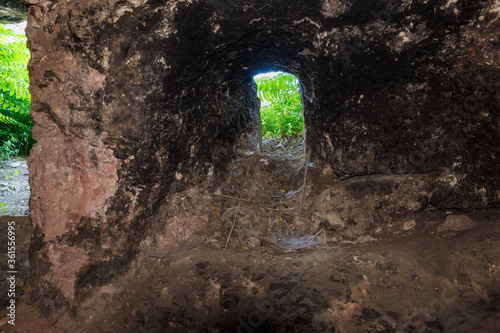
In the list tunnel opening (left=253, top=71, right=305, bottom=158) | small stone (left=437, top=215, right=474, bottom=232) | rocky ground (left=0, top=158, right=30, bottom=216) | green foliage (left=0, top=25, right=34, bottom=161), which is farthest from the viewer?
tunnel opening (left=253, top=71, right=305, bottom=158)

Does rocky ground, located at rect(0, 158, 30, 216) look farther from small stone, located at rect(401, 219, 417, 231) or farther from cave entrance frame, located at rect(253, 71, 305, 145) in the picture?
small stone, located at rect(401, 219, 417, 231)

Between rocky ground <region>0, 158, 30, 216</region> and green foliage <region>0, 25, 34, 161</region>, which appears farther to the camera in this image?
green foliage <region>0, 25, 34, 161</region>

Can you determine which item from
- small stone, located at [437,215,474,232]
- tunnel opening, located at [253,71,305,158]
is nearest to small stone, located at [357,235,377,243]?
small stone, located at [437,215,474,232]

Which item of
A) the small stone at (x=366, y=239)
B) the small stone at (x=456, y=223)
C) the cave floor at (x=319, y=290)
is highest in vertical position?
the small stone at (x=456, y=223)

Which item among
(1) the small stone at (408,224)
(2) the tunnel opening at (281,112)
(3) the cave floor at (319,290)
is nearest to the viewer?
(3) the cave floor at (319,290)

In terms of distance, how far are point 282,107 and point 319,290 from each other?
339cm

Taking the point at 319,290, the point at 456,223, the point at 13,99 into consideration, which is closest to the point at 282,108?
the point at 456,223

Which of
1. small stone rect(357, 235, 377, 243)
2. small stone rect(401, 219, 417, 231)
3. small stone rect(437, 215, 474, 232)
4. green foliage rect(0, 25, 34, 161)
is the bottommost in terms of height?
small stone rect(357, 235, 377, 243)

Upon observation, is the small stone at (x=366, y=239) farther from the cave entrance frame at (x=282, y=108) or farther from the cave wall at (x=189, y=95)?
the cave entrance frame at (x=282, y=108)

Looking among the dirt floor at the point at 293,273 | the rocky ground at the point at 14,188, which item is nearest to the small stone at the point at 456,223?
the dirt floor at the point at 293,273

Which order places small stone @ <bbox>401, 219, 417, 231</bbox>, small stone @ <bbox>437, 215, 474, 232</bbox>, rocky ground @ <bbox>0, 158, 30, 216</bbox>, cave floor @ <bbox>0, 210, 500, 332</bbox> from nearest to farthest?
1. cave floor @ <bbox>0, 210, 500, 332</bbox>
2. small stone @ <bbox>437, 215, 474, 232</bbox>
3. small stone @ <bbox>401, 219, 417, 231</bbox>
4. rocky ground @ <bbox>0, 158, 30, 216</bbox>

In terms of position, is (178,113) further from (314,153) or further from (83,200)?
(314,153)

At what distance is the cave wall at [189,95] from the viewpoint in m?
2.14

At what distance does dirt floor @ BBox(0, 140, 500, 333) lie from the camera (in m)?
2.09
